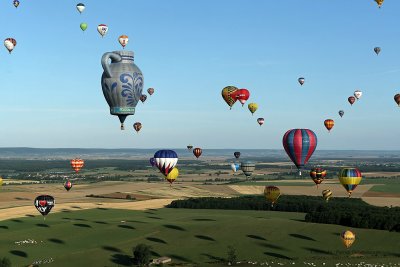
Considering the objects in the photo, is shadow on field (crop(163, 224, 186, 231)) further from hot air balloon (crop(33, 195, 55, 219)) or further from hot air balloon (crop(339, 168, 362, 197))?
hot air balloon (crop(339, 168, 362, 197))

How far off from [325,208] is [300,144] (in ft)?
94.7

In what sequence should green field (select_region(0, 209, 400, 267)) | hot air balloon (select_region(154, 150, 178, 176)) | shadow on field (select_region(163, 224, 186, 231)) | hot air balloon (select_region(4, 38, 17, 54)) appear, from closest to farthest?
green field (select_region(0, 209, 400, 267)) < hot air balloon (select_region(154, 150, 178, 176)) < shadow on field (select_region(163, 224, 186, 231)) < hot air balloon (select_region(4, 38, 17, 54))

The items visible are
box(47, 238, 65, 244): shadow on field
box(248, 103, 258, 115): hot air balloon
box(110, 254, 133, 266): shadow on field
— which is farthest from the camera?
box(248, 103, 258, 115): hot air balloon

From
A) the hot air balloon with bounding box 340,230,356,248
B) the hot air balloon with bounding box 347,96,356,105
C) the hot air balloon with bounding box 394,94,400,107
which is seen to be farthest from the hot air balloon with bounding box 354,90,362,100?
the hot air balloon with bounding box 340,230,356,248

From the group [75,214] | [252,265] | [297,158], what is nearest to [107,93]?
[252,265]

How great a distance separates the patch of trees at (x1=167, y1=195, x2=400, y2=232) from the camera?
89.5m

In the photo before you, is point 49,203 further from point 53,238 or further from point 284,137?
point 284,137

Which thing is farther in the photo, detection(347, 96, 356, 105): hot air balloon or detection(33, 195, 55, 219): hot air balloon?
detection(347, 96, 356, 105): hot air balloon

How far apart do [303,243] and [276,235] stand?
5.17 meters

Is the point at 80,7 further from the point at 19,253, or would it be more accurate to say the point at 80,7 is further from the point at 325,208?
the point at 325,208

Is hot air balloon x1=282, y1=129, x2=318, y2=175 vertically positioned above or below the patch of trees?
above

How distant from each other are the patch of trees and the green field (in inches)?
131

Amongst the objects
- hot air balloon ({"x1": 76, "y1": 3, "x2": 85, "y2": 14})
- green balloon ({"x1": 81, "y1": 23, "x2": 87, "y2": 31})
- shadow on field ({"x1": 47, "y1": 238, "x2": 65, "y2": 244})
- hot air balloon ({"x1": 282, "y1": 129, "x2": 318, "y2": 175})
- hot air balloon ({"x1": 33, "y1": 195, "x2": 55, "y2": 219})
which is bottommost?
shadow on field ({"x1": 47, "y1": 238, "x2": 65, "y2": 244})

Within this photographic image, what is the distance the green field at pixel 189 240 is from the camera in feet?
239
